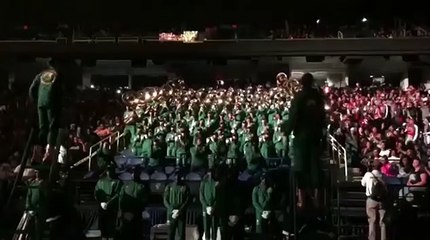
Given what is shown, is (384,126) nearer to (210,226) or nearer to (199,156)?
(199,156)

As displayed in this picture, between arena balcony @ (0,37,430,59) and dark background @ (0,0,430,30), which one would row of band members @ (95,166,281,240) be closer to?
dark background @ (0,0,430,30)

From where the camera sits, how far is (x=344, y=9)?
59.3 feet

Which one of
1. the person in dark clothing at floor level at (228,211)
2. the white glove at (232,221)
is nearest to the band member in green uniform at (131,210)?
the person in dark clothing at floor level at (228,211)

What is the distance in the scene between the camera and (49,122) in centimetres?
923

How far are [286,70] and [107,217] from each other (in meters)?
11.1

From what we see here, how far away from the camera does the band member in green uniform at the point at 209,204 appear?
10.1m

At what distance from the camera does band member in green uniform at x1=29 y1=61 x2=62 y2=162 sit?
356 inches

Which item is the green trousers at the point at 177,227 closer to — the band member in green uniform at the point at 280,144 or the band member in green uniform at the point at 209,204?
the band member in green uniform at the point at 209,204

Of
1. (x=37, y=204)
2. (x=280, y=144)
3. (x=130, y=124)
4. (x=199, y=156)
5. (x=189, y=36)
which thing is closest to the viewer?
(x=37, y=204)

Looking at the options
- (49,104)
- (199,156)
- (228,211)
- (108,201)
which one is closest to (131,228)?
(108,201)

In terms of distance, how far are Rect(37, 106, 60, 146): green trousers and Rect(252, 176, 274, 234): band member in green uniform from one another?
3347mm

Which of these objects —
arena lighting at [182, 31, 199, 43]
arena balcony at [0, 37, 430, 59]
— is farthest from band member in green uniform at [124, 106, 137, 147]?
arena lighting at [182, 31, 199, 43]

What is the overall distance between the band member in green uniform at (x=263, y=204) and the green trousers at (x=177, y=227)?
121cm

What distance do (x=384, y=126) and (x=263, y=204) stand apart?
271 inches
